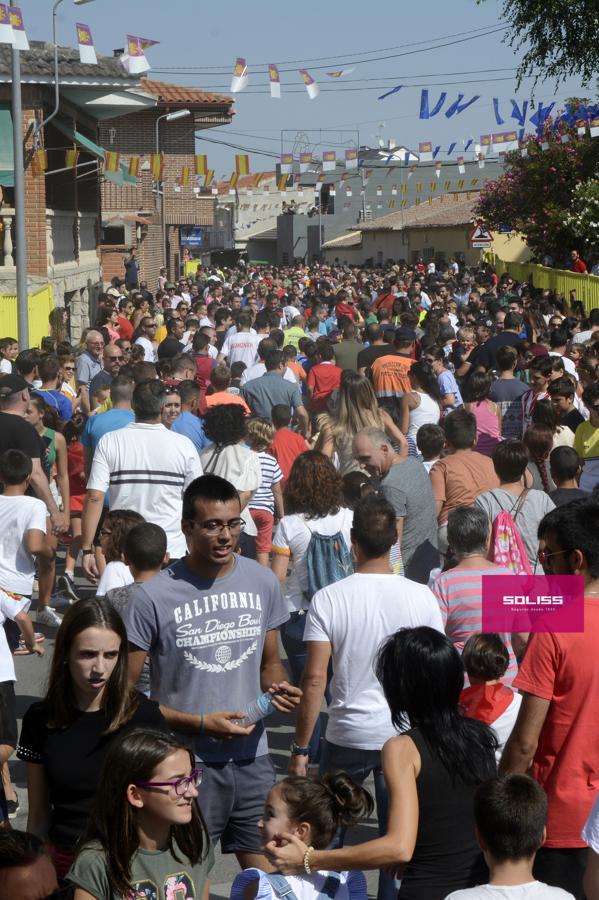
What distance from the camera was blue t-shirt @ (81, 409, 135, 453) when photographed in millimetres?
9148

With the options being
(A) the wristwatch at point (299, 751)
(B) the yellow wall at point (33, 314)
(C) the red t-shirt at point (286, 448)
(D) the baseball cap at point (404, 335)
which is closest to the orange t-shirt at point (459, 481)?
(C) the red t-shirt at point (286, 448)

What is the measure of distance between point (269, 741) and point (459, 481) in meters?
1.88

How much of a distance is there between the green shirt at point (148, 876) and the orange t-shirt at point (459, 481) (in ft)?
14.8

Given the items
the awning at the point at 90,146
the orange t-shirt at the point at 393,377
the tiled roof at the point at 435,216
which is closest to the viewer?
the orange t-shirt at the point at 393,377

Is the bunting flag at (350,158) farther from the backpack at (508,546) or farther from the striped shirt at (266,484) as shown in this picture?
the backpack at (508,546)

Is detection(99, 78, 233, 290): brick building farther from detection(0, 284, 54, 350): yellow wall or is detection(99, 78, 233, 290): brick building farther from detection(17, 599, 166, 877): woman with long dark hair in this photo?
detection(17, 599, 166, 877): woman with long dark hair

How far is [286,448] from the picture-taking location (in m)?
9.73

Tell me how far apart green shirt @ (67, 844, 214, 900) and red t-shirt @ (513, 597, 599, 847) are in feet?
3.67

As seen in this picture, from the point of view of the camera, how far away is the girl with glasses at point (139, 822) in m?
3.22

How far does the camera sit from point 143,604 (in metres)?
4.46

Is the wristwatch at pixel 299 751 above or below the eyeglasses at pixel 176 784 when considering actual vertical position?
below

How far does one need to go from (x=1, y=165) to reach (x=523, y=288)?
47.5ft

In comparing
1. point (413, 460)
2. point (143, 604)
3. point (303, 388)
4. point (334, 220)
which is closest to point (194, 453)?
point (413, 460)

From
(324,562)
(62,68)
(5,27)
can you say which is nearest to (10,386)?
(324,562)
